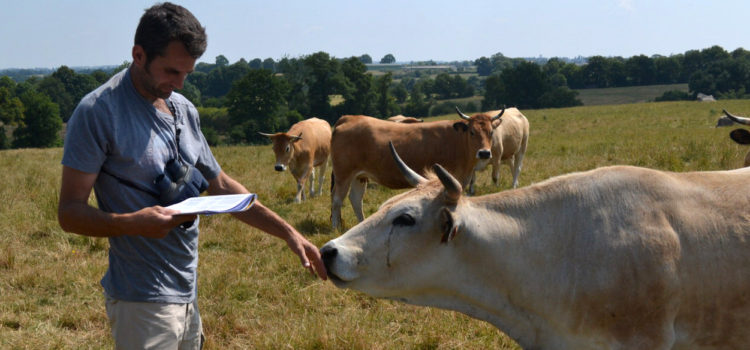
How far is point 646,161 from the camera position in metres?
13.9

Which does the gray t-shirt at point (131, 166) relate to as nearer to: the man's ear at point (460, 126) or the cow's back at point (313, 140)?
the man's ear at point (460, 126)

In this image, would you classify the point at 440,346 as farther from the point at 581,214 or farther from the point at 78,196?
the point at 78,196

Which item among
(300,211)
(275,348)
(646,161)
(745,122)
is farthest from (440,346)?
(646,161)

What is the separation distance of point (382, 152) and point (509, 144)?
598cm

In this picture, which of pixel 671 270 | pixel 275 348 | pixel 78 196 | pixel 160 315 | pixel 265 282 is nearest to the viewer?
pixel 78 196

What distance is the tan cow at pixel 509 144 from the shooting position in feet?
45.4

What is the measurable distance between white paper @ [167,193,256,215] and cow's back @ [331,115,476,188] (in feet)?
22.2

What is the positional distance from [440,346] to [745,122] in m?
5.64

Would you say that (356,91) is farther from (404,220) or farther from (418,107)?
(404,220)

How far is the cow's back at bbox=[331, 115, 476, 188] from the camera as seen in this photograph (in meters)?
9.80

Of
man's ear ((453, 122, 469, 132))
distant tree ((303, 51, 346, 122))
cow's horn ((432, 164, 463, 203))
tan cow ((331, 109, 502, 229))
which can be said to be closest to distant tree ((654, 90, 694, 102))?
distant tree ((303, 51, 346, 122))

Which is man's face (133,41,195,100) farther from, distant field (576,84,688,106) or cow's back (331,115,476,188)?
distant field (576,84,688,106)

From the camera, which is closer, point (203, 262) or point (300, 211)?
point (203, 262)

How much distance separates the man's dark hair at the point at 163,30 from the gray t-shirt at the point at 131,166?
0.26 meters
